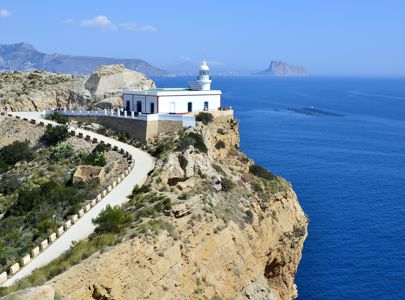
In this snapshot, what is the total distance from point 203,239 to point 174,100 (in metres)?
21.9

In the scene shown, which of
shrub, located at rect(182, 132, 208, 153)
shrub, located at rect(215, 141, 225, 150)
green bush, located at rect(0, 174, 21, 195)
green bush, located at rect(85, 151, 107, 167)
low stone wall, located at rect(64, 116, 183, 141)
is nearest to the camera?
shrub, located at rect(182, 132, 208, 153)

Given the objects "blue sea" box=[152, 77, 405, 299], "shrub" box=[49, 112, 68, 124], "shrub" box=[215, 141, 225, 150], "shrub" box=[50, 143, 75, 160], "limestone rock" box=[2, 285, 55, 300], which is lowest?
"blue sea" box=[152, 77, 405, 299]

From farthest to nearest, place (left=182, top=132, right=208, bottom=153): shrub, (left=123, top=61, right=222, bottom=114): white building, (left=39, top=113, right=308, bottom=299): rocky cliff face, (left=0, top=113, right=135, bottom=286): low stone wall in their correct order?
(left=123, top=61, right=222, bottom=114): white building
(left=182, top=132, right=208, bottom=153): shrub
(left=0, top=113, right=135, bottom=286): low stone wall
(left=39, top=113, right=308, bottom=299): rocky cliff face

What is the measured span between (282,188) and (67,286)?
76.6 ft

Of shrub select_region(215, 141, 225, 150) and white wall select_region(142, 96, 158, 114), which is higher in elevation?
white wall select_region(142, 96, 158, 114)

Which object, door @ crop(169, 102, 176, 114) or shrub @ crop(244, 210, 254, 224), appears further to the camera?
door @ crop(169, 102, 176, 114)

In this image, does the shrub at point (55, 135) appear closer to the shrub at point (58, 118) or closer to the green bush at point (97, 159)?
the shrub at point (58, 118)

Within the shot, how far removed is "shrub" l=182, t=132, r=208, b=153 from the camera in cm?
3656

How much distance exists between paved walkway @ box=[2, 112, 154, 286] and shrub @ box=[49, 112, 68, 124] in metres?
6.59

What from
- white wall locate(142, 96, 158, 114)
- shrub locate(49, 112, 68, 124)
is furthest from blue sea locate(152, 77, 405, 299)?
shrub locate(49, 112, 68, 124)

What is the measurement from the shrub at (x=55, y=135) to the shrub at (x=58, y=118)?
3764mm

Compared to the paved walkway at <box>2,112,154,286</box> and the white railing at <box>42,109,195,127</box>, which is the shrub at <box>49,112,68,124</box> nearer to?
the white railing at <box>42,109,195,127</box>

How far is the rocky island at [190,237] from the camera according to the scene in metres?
20.2

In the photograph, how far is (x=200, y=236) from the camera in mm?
26484
